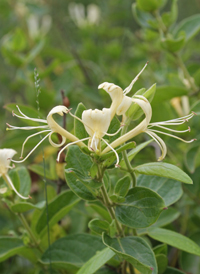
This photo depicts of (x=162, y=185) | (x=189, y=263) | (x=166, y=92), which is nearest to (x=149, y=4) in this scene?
(x=166, y=92)

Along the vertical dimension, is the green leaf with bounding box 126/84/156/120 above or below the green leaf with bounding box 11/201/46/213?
above

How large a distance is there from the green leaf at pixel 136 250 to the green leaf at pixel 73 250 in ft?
0.35

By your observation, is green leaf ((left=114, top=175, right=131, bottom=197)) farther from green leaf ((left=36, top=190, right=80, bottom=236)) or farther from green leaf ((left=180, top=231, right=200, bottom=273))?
green leaf ((left=180, top=231, right=200, bottom=273))

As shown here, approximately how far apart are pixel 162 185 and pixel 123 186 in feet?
0.40

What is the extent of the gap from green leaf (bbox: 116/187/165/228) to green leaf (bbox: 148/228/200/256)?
0.08 meters

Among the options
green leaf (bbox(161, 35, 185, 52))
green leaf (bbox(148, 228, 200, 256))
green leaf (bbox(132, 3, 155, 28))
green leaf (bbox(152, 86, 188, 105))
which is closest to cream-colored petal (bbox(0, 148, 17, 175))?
green leaf (bbox(148, 228, 200, 256))

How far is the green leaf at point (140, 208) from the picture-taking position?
454mm

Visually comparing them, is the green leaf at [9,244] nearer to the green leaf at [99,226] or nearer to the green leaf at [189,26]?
the green leaf at [99,226]

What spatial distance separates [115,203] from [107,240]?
0.05 m

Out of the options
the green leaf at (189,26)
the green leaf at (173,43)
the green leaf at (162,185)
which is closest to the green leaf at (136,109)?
the green leaf at (162,185)

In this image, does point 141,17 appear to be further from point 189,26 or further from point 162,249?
point 162,249

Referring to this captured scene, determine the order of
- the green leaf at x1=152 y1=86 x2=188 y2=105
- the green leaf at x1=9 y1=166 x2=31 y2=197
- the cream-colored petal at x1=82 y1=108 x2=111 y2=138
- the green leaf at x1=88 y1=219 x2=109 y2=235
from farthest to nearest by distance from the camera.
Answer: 1. the green leaf at x1=152 y1=86 x2=188 y2=105
2. the green leaf at x1=9 y1=166 x2=31 y2=197
3. the green leaf at x1=88 y1=219 x2=109 y2=235
4. the cream-colored petal at x1=82 y1=108 x2=111 y2=138

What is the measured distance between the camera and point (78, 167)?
0.48 meters

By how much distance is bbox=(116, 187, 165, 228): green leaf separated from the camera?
17.9 inches
